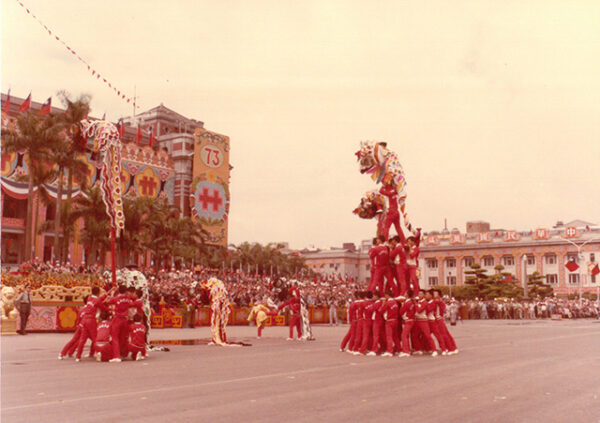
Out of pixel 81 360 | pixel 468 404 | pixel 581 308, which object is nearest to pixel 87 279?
pixel 81 360

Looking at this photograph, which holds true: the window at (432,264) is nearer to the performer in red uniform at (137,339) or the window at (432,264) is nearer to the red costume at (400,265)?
the red costume at (400,265)

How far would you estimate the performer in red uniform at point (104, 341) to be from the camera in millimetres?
12922

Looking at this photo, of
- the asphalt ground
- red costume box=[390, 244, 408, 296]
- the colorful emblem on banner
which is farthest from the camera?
the colorful emblem on banner

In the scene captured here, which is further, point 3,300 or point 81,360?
point 3,300

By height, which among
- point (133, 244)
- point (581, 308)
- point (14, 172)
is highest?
point (14, 172)

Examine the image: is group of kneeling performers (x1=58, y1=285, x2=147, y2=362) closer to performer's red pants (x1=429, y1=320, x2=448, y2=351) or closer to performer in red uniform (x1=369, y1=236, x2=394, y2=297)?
performer in red uniform (x1=369, y1=236, x2=394, y2=297)

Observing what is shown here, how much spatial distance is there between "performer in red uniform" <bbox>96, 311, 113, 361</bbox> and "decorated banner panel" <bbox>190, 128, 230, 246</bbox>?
158 ft

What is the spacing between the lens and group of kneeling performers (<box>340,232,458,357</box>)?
14734 millimetres

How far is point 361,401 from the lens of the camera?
7980mm

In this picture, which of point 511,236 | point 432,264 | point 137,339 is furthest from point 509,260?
point 137,339

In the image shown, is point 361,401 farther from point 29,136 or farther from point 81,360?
Result: point 29,136

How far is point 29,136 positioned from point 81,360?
Answer: 27.4m

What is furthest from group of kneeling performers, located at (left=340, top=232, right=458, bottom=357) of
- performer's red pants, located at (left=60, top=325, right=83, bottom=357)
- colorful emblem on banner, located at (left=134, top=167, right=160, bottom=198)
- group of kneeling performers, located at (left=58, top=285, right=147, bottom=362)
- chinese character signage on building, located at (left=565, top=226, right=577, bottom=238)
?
chinese character signage on building, located at (left=565, top=226, right=577, bottom=238)

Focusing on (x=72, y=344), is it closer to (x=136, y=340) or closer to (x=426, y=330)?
(x=136, y=340)
